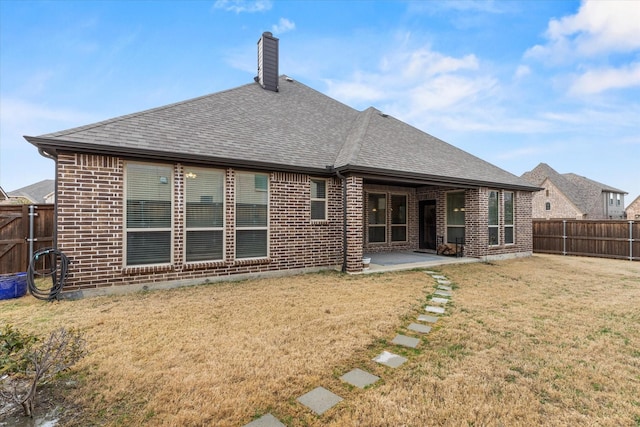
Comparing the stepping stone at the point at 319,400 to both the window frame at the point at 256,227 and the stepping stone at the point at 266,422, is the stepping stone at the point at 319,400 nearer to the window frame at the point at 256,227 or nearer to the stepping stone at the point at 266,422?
the stepping stone at the point at 266,422

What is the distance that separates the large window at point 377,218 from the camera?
11234mm

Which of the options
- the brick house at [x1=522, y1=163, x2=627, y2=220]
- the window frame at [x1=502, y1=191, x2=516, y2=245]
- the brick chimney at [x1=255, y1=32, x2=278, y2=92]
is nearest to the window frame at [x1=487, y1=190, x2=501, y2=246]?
the window frame at [x1=502, y1=191, x2=516, y2=245]

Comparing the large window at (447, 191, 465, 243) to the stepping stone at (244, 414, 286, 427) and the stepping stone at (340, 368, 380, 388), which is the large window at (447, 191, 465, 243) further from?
the stepping stone at (244, 414, 286, 427)

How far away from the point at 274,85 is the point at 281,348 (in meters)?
9.99

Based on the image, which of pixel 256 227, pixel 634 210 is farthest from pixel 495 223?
pixel 634 210

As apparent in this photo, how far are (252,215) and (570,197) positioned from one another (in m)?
35.6

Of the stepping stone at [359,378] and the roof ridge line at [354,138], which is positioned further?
the roof ridge line at [354,138]

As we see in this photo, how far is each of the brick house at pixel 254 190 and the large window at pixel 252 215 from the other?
0.03 meters

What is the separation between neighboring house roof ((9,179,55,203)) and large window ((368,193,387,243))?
30.5m

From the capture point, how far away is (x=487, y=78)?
570 inches

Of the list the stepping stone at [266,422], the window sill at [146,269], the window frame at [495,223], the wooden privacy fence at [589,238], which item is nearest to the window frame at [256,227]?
the window sill at [146,269]

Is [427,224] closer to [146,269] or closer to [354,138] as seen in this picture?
[354,138]

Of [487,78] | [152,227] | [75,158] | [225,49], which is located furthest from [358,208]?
[487,78]

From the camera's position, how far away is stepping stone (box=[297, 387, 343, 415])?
2.19 m
